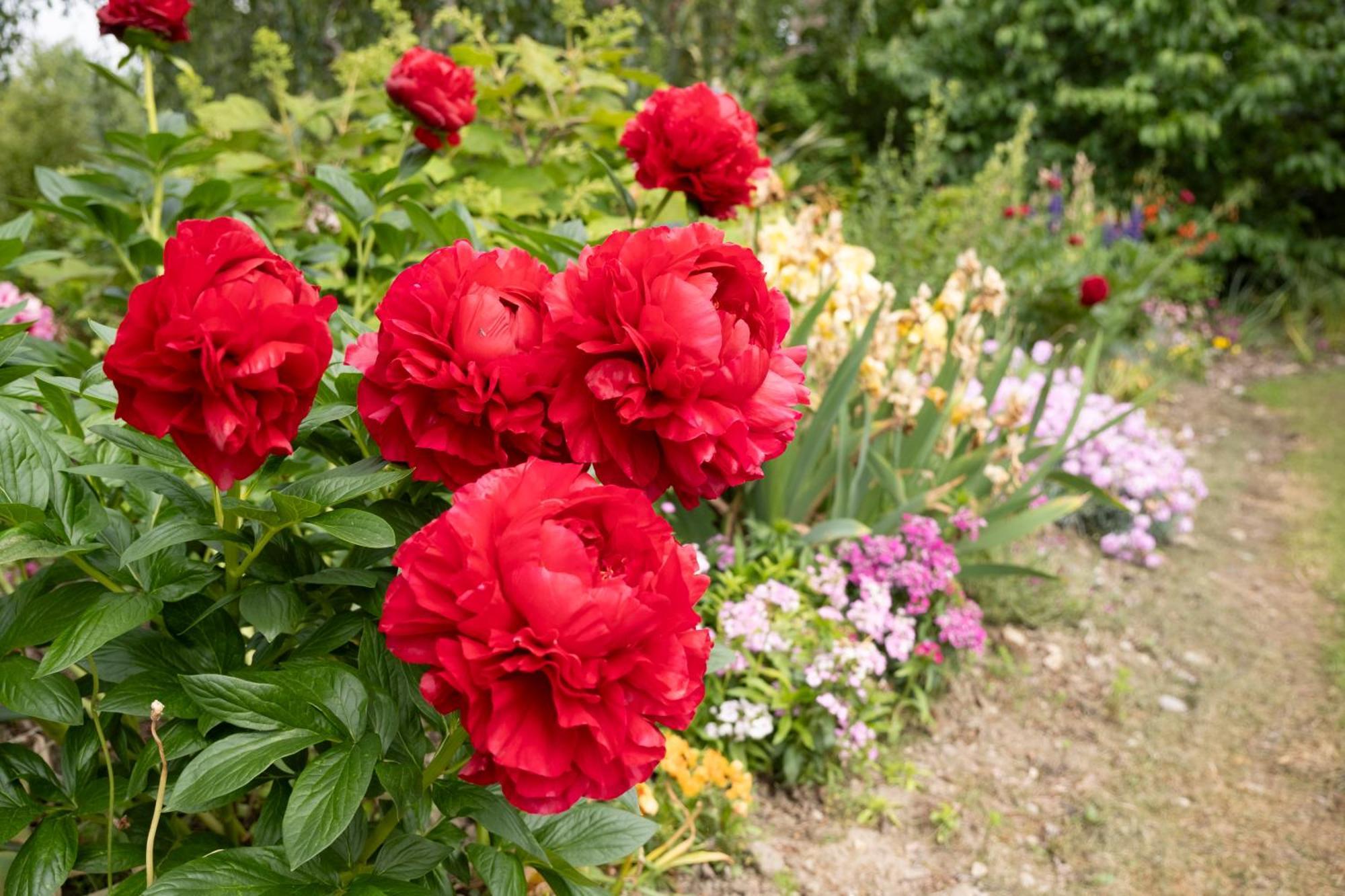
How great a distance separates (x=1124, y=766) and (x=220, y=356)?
2.47 meters

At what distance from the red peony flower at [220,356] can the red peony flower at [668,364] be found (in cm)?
21

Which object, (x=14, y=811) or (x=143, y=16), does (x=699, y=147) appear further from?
(x=14, y=811)

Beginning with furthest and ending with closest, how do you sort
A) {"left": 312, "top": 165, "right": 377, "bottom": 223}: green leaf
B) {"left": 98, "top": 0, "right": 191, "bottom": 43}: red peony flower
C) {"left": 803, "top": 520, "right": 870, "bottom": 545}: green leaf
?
{"left": 803, "top": 520, "right": 870, "bottom": 545}: green leaf < {"left": 98, "top": 0, "right": 191, "bottom": 43}: red peony flower < {"left": 312, "top": 165, "right": 377, "bottom": 223}: green leaf

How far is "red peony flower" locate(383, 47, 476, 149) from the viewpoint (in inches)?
65.7

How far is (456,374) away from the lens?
2.68ft

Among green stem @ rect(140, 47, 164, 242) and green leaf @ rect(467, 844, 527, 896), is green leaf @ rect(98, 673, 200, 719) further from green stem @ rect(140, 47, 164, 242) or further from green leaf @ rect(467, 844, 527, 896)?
green stem @ rect(140, 47, 164, 242)

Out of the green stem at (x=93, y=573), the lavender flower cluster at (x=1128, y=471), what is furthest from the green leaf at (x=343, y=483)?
the lavender flower cluster at (x=1128, y=471)

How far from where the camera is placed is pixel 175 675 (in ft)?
3.37

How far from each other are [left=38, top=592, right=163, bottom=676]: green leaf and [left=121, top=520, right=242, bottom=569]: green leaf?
0.05m

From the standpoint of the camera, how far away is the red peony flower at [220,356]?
76 cm

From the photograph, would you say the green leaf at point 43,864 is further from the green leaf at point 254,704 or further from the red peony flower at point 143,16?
the red peony flower at point 143,16

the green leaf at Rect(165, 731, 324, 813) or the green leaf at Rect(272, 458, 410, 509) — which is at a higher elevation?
the green leaf at Rect(272, 458, 410, 509)

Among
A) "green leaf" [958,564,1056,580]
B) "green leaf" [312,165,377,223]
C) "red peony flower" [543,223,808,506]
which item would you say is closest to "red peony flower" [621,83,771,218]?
"green leaf" [312,165,377,223]

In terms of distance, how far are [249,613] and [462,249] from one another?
0.42m
